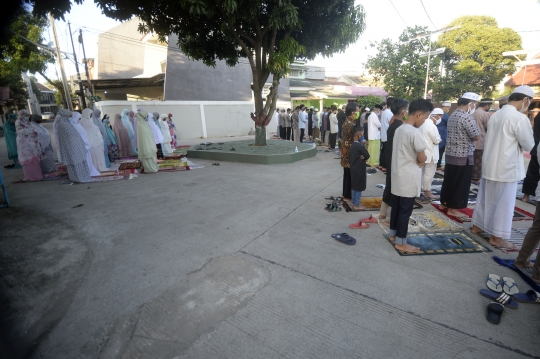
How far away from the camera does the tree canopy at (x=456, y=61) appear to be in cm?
2241

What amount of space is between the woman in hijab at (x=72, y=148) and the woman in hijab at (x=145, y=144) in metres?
1.34

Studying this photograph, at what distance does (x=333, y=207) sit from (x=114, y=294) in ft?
10.6

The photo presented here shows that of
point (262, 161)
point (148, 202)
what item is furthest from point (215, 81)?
point (148, 202)

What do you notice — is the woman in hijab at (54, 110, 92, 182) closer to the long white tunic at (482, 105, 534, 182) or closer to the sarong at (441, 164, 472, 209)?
the sarong at (441, 164, 472, 209)

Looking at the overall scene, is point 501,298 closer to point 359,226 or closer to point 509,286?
point 509,286

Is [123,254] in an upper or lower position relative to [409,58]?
lower

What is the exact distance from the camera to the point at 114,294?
2520 mm

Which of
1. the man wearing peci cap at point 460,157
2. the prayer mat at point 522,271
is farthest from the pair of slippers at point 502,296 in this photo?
the man wearing peci cap at point 460,157

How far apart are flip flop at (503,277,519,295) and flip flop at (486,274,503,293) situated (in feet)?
0.11

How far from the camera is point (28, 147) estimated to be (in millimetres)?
7023

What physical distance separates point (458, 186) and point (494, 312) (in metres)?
2.51

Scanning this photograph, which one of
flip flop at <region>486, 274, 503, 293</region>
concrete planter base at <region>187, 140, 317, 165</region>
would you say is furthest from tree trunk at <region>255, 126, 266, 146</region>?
flip flop at <region>486, 274, 503, 293</region>

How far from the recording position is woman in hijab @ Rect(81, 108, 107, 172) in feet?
25.1

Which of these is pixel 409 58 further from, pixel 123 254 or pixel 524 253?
pixel 123 254
